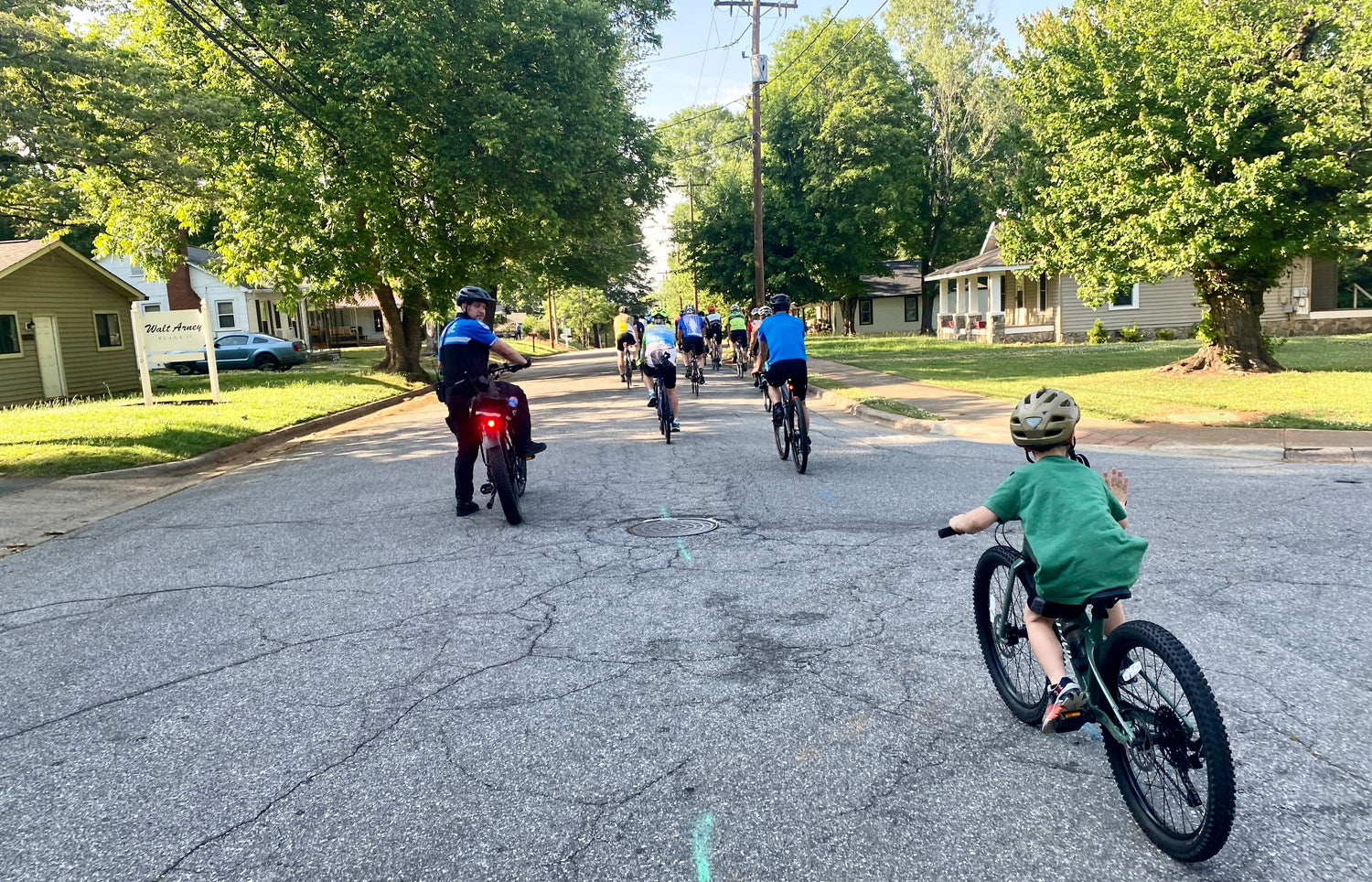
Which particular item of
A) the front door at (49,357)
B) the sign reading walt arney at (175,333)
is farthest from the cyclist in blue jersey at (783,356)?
the front door at (49,357)

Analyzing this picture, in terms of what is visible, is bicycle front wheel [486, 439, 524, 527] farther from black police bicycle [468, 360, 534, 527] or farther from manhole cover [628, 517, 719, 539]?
manhole cover [628, 517, 719, 539]

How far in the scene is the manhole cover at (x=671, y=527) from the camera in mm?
7199

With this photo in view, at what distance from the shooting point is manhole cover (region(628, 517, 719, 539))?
7199 mm


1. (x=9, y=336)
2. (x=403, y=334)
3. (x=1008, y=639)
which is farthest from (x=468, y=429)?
(x=403, y=334)

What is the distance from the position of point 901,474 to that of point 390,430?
9.65 m

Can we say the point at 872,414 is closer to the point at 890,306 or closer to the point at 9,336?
the point at 9,336

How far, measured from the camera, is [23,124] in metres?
12.8

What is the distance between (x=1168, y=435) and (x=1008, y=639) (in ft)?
29.2

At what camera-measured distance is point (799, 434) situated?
9.73m

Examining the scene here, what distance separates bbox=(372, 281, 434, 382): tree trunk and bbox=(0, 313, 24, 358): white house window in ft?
28.5

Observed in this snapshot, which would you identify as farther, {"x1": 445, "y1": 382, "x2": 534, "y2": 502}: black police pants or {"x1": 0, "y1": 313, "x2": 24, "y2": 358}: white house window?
{"x1": 0, "y1": 313, "x2": 24, "y2": 358}: white house window

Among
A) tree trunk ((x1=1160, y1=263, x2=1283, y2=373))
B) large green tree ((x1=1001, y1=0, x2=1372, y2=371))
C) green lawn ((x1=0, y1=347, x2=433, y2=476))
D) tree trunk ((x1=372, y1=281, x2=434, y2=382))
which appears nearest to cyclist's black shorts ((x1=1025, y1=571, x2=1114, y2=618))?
green lawn ((x1=0, y1=347, x2=433, y2=476))

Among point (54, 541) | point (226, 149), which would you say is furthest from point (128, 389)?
point (54, 541)

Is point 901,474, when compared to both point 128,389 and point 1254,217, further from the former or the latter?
point 128,389
